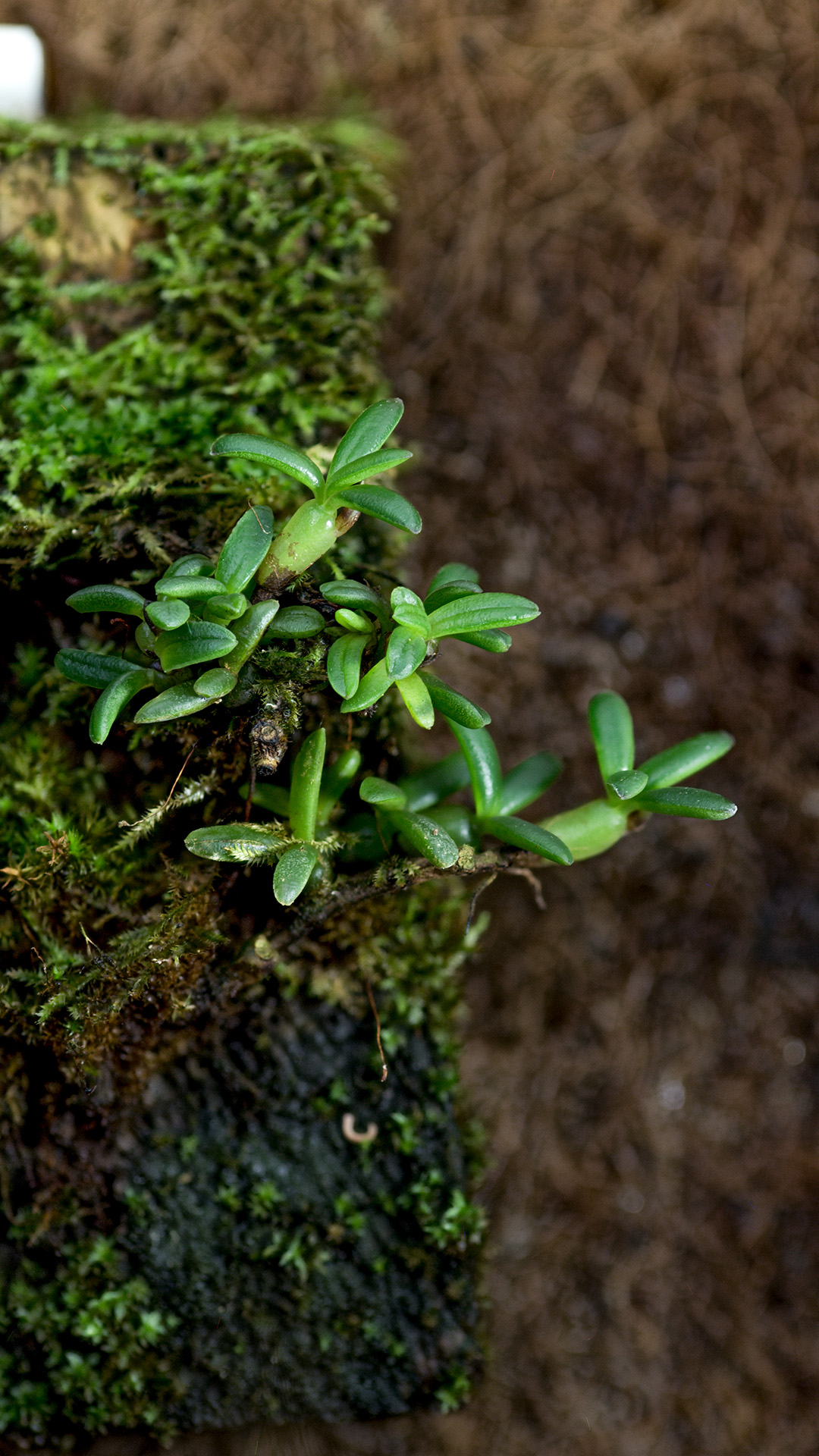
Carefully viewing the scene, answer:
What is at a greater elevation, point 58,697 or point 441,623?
point 441,623

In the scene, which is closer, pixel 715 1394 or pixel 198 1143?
pixel 198 1143

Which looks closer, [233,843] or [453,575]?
[233,843]

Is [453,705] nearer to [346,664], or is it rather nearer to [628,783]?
[346,664]

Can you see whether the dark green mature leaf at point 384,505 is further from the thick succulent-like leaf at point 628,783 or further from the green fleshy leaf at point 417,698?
the thick succulent-like leaf at point 628,783

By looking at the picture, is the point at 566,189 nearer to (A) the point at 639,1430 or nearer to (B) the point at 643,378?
(B) the point at 643,378

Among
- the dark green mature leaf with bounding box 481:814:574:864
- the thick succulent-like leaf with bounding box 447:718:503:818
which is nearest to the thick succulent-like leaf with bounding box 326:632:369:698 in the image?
the thick succulent-like leaf with bounding box 447:718:503:818

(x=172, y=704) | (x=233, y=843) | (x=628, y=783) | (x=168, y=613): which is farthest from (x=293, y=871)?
(x=628, y=783)

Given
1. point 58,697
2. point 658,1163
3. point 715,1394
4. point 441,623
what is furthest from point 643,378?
point 715,1394

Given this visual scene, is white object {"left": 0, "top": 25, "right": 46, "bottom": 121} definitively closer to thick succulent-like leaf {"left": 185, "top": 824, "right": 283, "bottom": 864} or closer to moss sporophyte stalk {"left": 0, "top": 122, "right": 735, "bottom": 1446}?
moss sporophyte stalk {"left": 0, "top": 122, "right": 735, "bottom": 1446}
